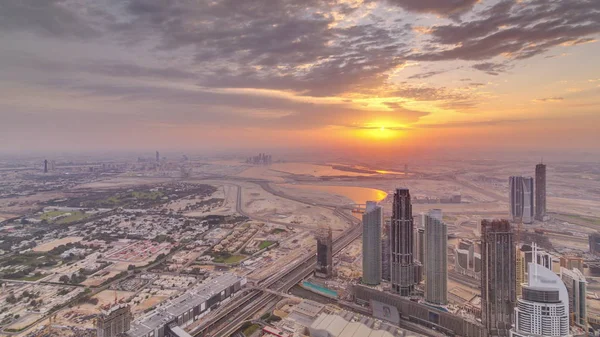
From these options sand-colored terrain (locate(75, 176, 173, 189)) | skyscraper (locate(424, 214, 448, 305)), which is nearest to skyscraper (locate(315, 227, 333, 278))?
skyscraper (locate(424, 214, 448, 305))

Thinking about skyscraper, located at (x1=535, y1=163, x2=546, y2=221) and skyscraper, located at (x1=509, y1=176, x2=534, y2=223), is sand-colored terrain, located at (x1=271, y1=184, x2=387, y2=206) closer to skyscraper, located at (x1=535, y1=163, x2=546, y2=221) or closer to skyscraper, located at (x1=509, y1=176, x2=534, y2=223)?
skyscraper, located at (x1=509, y1=176, x2=534, y2=223)

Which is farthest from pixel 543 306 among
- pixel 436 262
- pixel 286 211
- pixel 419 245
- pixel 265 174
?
pixel 265 174

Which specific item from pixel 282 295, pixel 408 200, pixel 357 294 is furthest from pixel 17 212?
pixel 408 200

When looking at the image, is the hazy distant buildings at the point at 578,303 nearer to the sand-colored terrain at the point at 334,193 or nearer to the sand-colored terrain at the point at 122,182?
the sand-colored terrain at the point at 334,193

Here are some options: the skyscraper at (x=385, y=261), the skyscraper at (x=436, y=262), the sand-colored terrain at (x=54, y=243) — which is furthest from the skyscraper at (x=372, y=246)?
the sand-colored terrain at (x=54, y=243)

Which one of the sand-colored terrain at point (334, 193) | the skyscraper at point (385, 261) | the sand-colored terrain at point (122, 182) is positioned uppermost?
the sand-colored terrain at point (122, 182)
